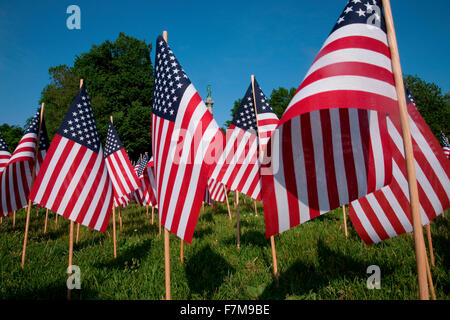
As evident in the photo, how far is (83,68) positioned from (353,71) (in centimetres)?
3864

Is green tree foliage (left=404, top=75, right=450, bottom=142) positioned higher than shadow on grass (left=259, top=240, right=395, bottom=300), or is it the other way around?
green tree foliage (left=404, top=75, right=450, bottom=142)

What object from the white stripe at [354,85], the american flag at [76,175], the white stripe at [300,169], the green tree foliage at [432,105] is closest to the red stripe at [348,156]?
the white stripe at [300,169]

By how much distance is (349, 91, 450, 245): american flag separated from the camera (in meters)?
2.78

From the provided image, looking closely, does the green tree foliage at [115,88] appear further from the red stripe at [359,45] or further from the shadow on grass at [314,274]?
the red stripe at [359,45]

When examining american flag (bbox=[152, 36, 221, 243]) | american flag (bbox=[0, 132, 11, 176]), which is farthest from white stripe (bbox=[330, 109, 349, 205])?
american flag (bbox=[0, 132, 11, 176])

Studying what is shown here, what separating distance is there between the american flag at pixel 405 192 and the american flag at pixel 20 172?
6.98 metres

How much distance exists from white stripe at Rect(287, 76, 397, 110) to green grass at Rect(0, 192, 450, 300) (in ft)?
8.25

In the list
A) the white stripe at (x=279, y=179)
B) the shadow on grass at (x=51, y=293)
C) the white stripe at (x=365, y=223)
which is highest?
the white stripe at (x=279, y=179)

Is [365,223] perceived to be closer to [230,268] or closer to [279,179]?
[279,179]

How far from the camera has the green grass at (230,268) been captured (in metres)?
3.18

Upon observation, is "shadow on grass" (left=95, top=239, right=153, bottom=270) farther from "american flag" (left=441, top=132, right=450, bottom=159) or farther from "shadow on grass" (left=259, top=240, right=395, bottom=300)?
"american flag" (left=441, top=132, right=450, bottom=159)

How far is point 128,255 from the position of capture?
4.99m
